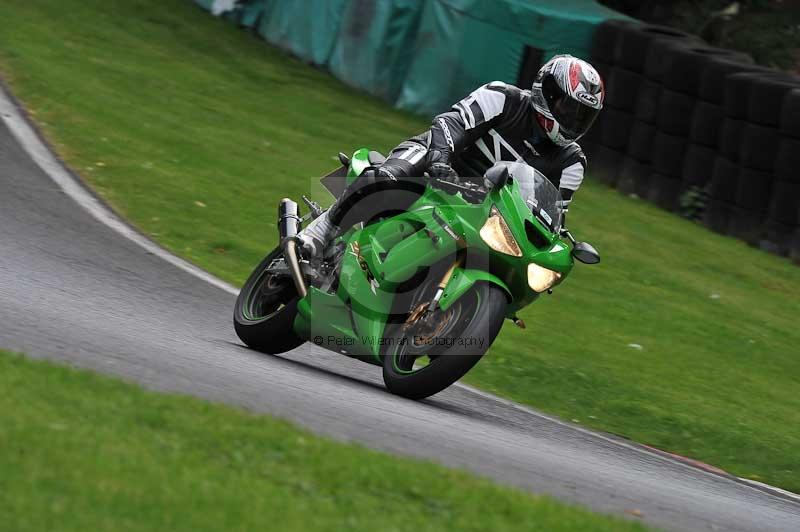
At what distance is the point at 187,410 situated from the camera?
16.0ft

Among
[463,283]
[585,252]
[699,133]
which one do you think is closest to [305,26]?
[699,133]

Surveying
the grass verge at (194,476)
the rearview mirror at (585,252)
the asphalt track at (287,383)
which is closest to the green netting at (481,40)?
the asphalt track at (287,383)

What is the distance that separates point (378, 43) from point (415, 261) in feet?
46.0

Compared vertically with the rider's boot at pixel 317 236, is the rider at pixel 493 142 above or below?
above

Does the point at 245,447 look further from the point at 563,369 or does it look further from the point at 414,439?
the point at 563,369

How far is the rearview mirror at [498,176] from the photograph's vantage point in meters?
6.45

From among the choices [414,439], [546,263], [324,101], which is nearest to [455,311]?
[546,263]

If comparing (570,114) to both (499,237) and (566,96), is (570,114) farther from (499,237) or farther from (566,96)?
(499,237)

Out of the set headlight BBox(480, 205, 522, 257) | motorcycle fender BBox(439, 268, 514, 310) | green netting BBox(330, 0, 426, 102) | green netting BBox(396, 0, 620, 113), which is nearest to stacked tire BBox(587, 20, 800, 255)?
green netting BBox(396, 0, 620, 113)

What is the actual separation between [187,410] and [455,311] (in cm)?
195

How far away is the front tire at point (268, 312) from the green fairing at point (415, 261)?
0.17 m

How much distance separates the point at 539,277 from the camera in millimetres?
6602

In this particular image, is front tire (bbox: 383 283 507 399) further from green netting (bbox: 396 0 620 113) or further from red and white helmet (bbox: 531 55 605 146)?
green netting (bbox: 396 0 620 113)

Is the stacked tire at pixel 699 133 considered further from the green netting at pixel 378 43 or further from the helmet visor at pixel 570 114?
the helmet visor at pixel 570 114
